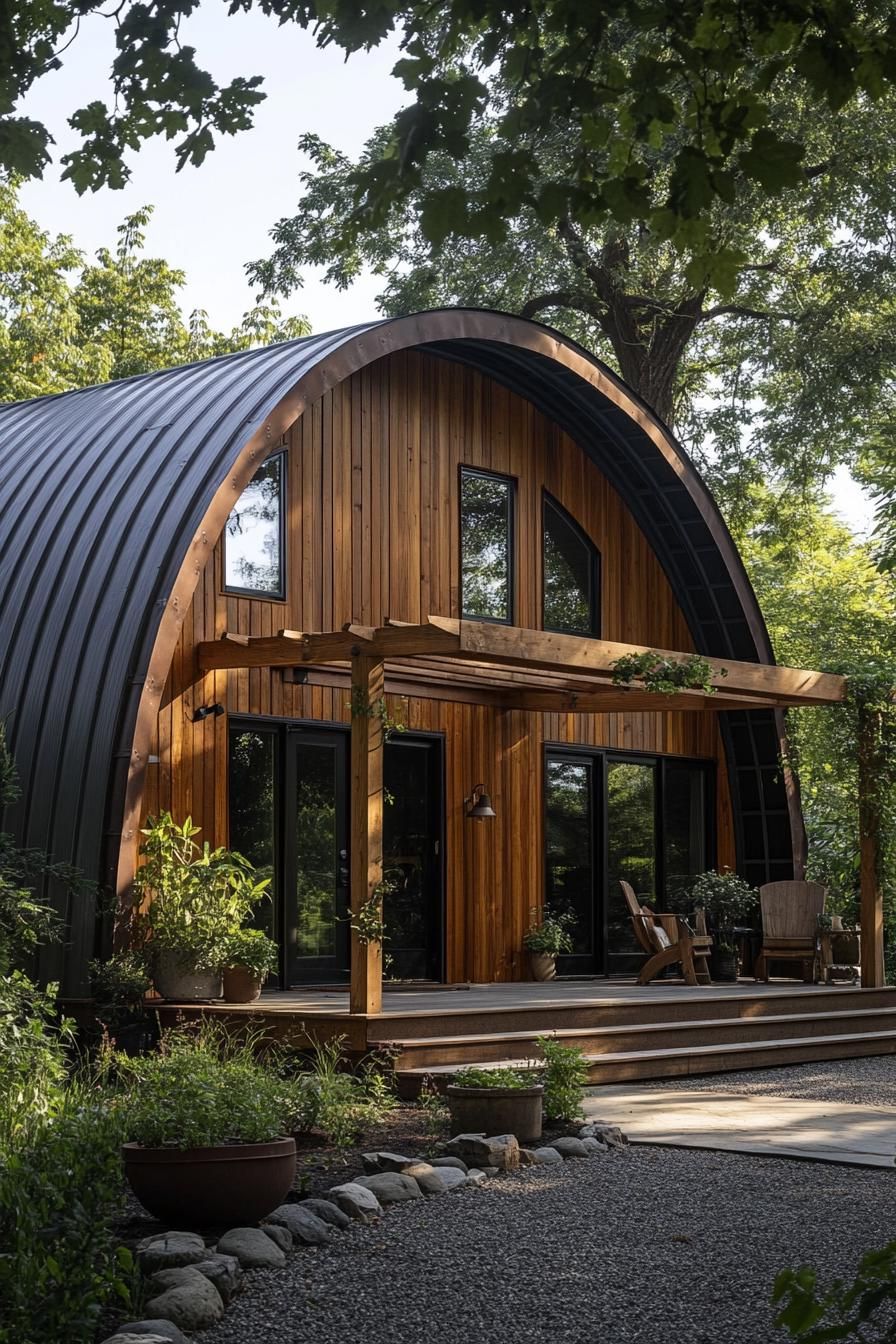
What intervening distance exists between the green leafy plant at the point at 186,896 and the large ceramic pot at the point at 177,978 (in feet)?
0.16

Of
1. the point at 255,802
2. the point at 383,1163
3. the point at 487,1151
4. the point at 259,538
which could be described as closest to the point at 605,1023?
the point at 255,802

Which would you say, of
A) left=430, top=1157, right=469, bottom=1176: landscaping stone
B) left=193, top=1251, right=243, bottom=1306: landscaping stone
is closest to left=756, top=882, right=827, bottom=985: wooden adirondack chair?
left=430, top=1157, right=469, bottom=1176: landscaping stone

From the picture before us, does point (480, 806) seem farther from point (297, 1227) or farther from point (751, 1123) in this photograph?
point (297, 1227)

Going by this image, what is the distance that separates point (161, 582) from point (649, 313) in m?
15.1

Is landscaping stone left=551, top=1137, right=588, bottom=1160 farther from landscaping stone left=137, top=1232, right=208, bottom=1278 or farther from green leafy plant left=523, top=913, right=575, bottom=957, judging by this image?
green leafy plant left=523, top=913, right=575, bottom=957

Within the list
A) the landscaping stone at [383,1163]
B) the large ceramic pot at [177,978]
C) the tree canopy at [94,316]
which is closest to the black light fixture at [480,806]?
the large ceramic pot at [177,978]

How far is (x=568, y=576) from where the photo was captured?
54.5 feet

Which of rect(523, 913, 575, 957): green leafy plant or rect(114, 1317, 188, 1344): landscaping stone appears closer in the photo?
rect(114, 1317, 188, 1344): landscaping stone

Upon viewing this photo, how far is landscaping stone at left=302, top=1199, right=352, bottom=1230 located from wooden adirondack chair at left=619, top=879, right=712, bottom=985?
8.55m

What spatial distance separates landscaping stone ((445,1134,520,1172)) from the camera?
776 cm

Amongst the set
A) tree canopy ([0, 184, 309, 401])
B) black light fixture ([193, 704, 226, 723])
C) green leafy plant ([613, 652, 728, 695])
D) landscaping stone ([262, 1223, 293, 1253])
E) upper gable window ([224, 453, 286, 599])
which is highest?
tree canopy ([0, 184, 309, 401])

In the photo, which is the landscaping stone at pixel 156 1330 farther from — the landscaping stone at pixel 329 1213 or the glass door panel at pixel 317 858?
the glass door panel at pixel 317 858

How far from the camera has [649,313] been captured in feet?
82.6

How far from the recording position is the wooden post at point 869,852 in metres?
14.6
